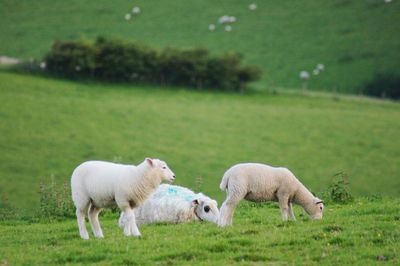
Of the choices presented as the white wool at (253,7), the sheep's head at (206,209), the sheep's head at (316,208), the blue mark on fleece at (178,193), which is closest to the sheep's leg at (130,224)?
the sheep's head at (206,209)

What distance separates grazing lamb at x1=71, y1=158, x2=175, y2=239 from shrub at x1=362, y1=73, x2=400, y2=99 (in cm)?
5660

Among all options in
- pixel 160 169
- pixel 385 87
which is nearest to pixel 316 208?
pixel 160 169

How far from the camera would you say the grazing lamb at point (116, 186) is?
13047mm

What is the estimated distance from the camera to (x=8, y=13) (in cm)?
8338

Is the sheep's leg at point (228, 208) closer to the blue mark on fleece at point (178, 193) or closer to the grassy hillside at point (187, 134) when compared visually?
the blue mark on fleece at point (178, 193)

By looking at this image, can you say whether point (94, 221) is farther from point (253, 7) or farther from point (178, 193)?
point (253, 7)

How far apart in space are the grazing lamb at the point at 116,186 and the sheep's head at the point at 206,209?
9.16 ft

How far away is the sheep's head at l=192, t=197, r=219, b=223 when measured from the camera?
1603 cm

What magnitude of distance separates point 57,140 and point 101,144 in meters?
2.56

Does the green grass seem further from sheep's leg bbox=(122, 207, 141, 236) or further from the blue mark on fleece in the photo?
the blue mark on fleece

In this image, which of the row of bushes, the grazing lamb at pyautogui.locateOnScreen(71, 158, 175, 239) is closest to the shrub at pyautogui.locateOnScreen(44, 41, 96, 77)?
the row of bushes

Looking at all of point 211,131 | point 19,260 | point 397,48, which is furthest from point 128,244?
point 397,48

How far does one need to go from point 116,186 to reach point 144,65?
1929 inches

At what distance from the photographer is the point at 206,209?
1609 centimetres
